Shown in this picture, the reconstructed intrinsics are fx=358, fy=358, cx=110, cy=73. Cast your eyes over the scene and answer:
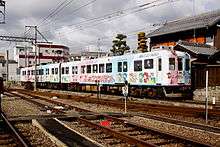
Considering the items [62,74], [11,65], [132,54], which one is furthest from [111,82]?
[11,65]

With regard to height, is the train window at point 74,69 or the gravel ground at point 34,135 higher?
the train window at point 74,69

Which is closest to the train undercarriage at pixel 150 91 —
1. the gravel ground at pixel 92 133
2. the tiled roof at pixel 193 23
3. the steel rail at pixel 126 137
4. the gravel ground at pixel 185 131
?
the gravel ground at pixel 185 131

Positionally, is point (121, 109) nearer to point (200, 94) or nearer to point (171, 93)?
point (171, 93)

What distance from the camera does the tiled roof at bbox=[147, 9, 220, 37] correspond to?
115 feet

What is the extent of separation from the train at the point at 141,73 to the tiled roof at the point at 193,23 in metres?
12.0

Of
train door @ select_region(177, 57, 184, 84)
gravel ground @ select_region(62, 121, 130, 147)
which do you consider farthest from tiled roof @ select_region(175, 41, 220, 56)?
gravel ground @ select_region(62, 121, 130, 147)

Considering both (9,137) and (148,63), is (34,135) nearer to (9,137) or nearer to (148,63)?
(9,137)

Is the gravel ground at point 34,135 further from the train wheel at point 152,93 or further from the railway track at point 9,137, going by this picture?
the train wheel at point 152,93

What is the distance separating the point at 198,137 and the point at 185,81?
43.6 feet

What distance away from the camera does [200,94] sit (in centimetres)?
2427

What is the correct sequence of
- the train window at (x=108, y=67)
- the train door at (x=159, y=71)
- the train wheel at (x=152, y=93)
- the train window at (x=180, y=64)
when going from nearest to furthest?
the train door at (x=159, y=71), the train window at (x=180, y=64), the train wheel at (x=152, y=93), the train window at (x=108, y=67)

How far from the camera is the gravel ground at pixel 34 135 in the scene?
936 cm

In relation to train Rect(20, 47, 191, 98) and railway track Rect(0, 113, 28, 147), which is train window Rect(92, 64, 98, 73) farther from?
railway track Rect(0, 113, 28, 147)

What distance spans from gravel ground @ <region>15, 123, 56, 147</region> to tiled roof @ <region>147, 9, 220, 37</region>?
26076mm
